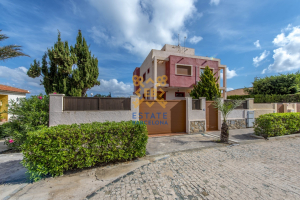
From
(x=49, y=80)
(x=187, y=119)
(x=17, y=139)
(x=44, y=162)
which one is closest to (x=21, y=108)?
(x=17, y=139)

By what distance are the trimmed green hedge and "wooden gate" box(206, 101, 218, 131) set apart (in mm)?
2373

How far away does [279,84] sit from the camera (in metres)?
19.4

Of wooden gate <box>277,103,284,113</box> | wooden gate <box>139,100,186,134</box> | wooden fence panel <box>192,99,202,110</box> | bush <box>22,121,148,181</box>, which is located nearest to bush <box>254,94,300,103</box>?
wooden gate <box>277,103,284,113</box>

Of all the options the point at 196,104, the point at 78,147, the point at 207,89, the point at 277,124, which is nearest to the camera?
the point at 78,147

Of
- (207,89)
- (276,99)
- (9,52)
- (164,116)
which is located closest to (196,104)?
(207,89)

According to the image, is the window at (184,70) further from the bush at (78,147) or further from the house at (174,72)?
the bush at (78,147)

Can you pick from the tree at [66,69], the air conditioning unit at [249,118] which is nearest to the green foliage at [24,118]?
the tree at [66,69]

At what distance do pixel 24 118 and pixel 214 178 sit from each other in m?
7.66

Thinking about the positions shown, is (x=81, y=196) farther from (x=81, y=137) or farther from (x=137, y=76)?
(x=137, y=76)

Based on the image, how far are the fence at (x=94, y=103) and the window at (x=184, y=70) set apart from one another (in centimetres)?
882

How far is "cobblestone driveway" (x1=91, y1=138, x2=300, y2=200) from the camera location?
2.78m

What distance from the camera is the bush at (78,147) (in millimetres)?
3342

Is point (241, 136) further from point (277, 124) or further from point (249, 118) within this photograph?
point (249, 118)

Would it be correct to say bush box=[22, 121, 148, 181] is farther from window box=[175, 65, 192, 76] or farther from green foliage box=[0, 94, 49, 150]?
window box=[175, 65, 192, 76]
